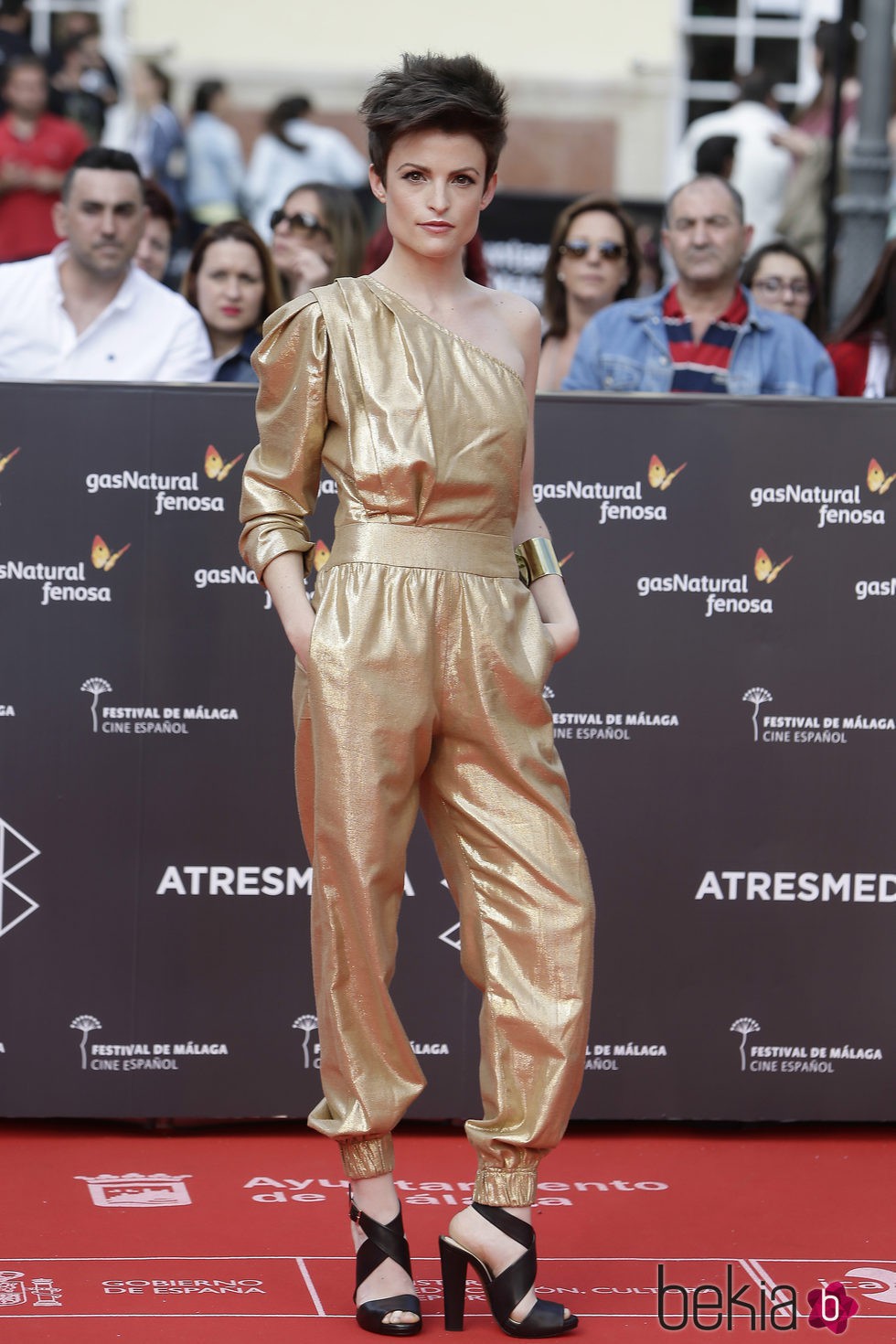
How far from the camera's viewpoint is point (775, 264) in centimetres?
669

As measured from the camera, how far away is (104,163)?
242 inches

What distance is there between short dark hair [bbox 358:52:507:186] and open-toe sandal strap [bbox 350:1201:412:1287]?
73.2 inches

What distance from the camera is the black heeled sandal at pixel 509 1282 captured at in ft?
11.8

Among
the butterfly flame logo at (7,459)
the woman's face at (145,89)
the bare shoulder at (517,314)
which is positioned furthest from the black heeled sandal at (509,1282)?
the woman's face at (145,89)

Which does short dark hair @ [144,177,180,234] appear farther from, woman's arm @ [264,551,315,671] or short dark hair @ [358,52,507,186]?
woman's arm @ [264,551,315,671]

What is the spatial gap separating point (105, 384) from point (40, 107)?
18.9 feet

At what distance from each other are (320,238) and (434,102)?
3050 mm

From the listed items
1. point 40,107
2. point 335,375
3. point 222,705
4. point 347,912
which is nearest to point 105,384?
point 222,705

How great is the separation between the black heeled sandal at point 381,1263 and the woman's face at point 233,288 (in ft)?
10.8

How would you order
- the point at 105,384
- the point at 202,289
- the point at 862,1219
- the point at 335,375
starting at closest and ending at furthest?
the point at 335,375 < the point at 862,1219 < the point at 105,384 < the point at 202,289

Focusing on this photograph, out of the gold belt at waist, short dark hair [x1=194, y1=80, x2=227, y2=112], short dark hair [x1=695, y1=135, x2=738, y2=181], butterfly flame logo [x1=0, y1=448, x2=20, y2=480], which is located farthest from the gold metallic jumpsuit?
short dark hair [x1=194, y1=80, x2=227, y2=112]

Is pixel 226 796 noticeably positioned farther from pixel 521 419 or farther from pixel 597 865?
pixel 521 419

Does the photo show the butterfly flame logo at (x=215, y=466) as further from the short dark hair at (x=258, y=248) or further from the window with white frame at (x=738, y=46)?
the window with white frame at (x=738, y=46)

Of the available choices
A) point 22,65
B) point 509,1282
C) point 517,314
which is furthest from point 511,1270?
point 22,65
